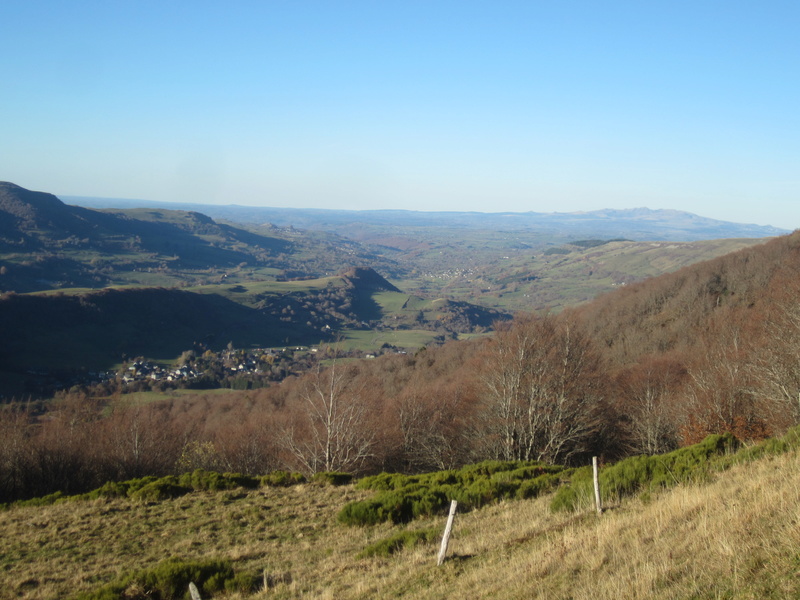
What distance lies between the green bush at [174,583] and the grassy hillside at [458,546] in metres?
0.06

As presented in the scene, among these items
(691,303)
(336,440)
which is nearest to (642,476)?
(336,440)

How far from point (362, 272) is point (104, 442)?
5784 inches

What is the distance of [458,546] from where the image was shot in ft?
29.8

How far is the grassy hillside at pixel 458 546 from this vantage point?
516 centimetres

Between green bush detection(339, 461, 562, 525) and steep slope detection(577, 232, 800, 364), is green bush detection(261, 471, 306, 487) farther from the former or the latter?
steep slope detection(577, 232, 800, 364)

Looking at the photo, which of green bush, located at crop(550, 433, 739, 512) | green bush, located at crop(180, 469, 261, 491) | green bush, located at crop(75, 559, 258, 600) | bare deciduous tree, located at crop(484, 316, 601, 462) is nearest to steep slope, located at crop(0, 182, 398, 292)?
green bush, located at crop(180, 469, 261, 491)

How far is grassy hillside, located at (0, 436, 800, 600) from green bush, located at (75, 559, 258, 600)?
2.5 inches

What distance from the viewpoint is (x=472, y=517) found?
11977 millimetres

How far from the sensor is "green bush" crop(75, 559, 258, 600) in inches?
327

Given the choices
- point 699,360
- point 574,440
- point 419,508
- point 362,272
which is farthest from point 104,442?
point 362,272

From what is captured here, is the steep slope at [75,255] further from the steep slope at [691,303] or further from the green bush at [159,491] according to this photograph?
the steep slope at [691,303]

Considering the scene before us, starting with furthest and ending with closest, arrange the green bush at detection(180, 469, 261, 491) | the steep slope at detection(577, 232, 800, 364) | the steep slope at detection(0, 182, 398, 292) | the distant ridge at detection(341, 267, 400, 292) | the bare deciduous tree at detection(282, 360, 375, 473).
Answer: the distant ridge at detection(341, 267, 400, 292) → the steep slope at detection(0, 182, 398, 292) → the steep slope at detection(577, 232, 800, 364) → the bare deciduous tree at detection(282, 360, 375, 473) → the green bush at detection(180, 469, 261, 491)

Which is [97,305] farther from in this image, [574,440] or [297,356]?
[574,440]

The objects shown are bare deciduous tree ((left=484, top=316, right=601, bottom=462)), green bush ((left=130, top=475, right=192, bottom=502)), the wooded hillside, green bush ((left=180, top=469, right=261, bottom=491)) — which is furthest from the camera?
bare deciduous tree ((left=484, top=316, right=601, bottom=462))
